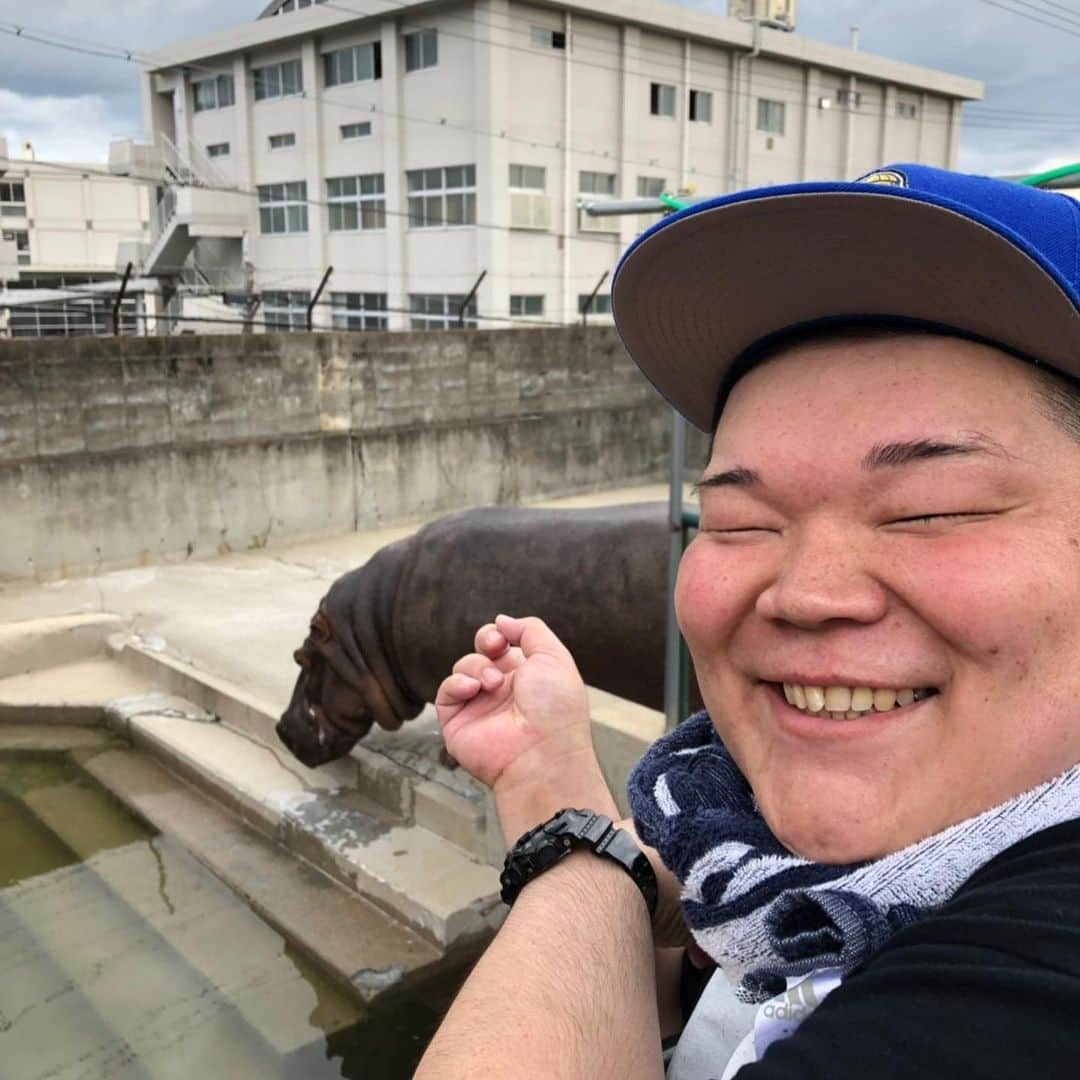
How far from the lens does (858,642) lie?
1093 mm

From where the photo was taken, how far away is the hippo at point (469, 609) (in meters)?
5.40

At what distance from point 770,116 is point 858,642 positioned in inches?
1147

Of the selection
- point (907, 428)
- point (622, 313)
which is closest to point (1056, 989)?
point (907, 428)

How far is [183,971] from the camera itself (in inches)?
171

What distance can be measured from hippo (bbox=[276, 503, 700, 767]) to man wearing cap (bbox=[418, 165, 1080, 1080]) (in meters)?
4.03

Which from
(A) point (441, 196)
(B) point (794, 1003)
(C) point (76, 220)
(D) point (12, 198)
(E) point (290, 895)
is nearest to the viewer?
(B) point (794, 1003)

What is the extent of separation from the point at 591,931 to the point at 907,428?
738mm

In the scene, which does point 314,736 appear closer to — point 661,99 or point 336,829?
point 336,829

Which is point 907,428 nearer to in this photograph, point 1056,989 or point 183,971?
point 1056,989

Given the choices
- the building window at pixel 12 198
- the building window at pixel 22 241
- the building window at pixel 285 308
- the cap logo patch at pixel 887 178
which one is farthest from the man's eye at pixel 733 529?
the building window at pixel 12 198

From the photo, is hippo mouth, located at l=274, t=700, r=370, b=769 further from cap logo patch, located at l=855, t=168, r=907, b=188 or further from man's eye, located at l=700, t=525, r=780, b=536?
cap logo patch, located at l=855, t=168, r=907, b=188

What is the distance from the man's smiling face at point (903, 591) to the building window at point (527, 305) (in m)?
22.6

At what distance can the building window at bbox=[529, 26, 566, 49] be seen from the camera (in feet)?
73.1

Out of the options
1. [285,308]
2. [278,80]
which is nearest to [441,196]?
[285,308]
